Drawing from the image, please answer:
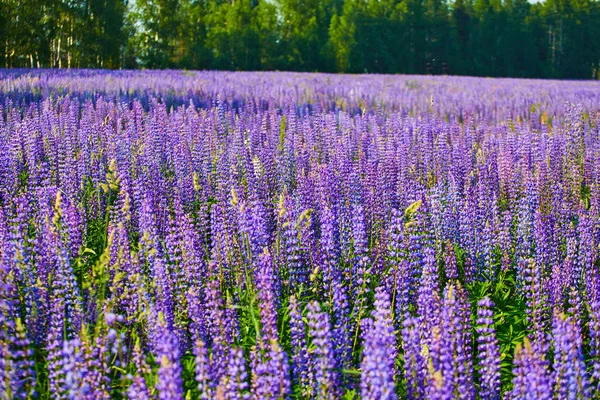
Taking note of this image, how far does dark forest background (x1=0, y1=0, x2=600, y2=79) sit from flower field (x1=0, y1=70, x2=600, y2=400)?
106ft

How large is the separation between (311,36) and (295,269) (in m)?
50.0

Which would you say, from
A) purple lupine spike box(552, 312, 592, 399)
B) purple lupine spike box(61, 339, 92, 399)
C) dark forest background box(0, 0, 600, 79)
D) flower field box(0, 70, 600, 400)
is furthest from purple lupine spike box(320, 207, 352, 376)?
dark forest background box(0, 0, 600, 79)

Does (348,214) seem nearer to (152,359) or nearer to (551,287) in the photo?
(551,287)

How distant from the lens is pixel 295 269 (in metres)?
4.10

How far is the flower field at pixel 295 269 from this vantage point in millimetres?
2424

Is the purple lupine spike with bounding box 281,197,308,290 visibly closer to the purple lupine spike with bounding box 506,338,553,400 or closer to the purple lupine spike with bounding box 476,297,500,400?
the purple lupine spike with bounding box 476,297,500,400

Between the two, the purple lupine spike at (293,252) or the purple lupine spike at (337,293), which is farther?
the purple lupine spike at (293,252)

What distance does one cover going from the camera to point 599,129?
932 cm

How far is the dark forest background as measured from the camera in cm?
4084

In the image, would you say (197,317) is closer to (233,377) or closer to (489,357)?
(233,377)

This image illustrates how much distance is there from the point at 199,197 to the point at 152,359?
268 cm

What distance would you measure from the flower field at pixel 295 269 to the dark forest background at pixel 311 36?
3240 cm

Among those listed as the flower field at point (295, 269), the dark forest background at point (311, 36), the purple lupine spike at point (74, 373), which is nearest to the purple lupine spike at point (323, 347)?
the flower field at point (295, 269)

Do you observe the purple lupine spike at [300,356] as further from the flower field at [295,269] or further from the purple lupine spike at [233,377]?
the purple lupine spike at [233,377]
